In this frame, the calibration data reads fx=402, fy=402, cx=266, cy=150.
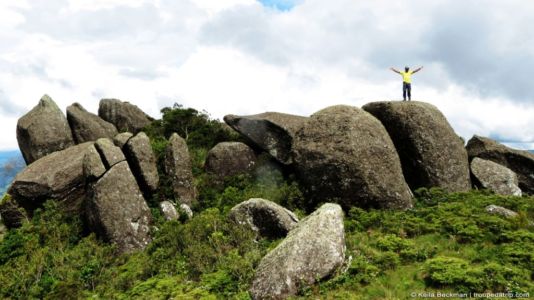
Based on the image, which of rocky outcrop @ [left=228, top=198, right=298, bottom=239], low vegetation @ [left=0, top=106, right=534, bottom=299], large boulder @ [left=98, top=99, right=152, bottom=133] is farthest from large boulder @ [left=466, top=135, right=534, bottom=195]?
large boulder @ [left=98, top=99, right=152, bottom=133]

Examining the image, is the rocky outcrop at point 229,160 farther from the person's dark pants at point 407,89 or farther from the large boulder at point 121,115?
the large boulder at point 121,115

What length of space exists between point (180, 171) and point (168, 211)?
3452 millimetres

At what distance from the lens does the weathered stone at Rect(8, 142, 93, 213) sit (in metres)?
28.0

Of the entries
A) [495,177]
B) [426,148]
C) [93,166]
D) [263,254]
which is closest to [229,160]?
[93,166]

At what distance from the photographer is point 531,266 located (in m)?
16.7

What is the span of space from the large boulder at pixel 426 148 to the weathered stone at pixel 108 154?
20.1 m

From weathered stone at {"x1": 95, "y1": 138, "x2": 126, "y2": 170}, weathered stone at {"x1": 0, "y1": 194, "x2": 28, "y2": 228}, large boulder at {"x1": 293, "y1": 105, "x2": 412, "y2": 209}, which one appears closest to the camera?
large boulder at {"x1": 293, "y1": 105, "x2": 412, "y2": 209}

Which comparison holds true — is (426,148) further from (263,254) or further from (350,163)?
(263,254)

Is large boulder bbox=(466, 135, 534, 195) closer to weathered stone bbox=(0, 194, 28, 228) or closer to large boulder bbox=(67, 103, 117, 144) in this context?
large boulder bbox=(67, 103, 117, 144)

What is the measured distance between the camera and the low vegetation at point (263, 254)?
16328 mm

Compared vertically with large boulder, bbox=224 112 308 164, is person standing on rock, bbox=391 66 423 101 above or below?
above

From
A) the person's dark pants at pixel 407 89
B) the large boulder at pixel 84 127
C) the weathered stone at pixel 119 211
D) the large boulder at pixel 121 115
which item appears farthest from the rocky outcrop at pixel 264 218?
the large boulder at pixel 121 115

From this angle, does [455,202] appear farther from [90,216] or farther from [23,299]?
[23,299]

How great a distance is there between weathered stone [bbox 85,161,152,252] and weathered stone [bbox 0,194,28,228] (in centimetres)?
541
